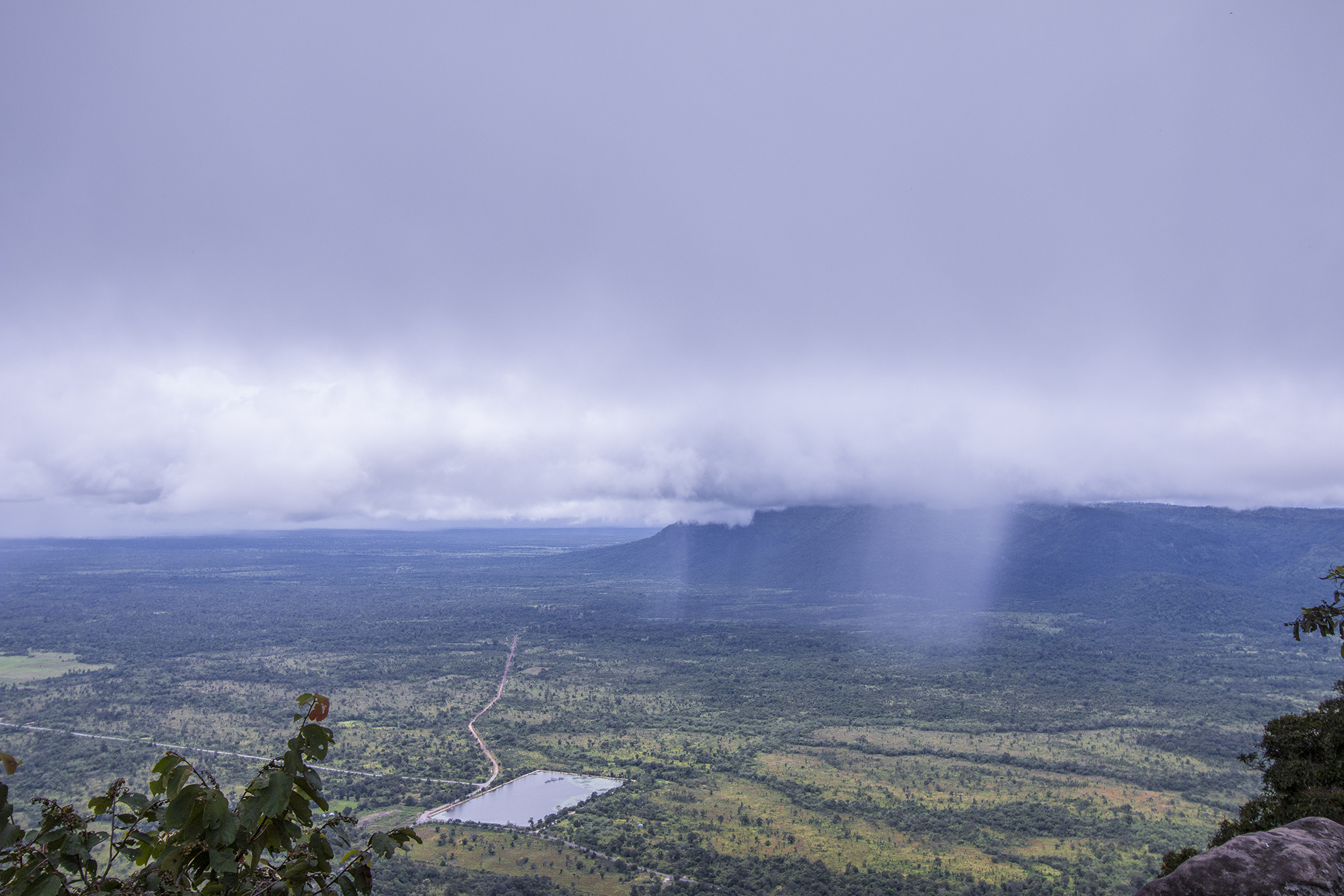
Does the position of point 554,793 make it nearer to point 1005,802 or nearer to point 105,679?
point 1005,802

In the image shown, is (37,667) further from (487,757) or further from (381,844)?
(381,844)

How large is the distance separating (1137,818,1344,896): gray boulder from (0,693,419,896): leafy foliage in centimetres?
774

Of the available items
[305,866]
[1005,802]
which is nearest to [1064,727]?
[1005,802]

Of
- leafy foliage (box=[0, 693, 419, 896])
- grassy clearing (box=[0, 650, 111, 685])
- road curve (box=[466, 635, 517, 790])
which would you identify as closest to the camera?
leafy foliage (box=[0, 693, 419, 896])

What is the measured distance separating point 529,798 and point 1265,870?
67810 millimetres

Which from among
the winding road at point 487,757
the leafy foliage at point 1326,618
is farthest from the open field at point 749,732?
the leafy foliage at point 1326,618

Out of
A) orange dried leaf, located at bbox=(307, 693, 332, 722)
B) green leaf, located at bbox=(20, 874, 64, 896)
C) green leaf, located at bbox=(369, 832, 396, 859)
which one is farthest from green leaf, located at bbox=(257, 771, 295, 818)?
green leaf, located at bbox=(20, 874, 64, 896)

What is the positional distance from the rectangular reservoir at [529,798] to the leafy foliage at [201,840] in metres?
60.7

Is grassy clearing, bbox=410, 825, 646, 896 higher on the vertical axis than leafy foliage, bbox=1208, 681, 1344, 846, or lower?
lower

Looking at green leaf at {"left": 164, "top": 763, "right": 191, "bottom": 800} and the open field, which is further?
the open field

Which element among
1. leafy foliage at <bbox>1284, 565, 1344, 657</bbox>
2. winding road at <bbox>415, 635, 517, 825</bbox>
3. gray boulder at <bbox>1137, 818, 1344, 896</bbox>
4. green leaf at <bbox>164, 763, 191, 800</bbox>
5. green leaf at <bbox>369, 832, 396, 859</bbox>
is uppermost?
leafy foliage at <bbox>1284, 565, 1344, 657</bbox>

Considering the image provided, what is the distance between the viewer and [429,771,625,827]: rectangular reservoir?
198 feet

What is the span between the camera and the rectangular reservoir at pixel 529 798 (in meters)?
60.2

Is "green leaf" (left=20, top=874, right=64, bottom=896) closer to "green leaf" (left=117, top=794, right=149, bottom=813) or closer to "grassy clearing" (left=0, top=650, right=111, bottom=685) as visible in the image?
"green leaf" (left=117, top=794, right=149, bottom=813)
